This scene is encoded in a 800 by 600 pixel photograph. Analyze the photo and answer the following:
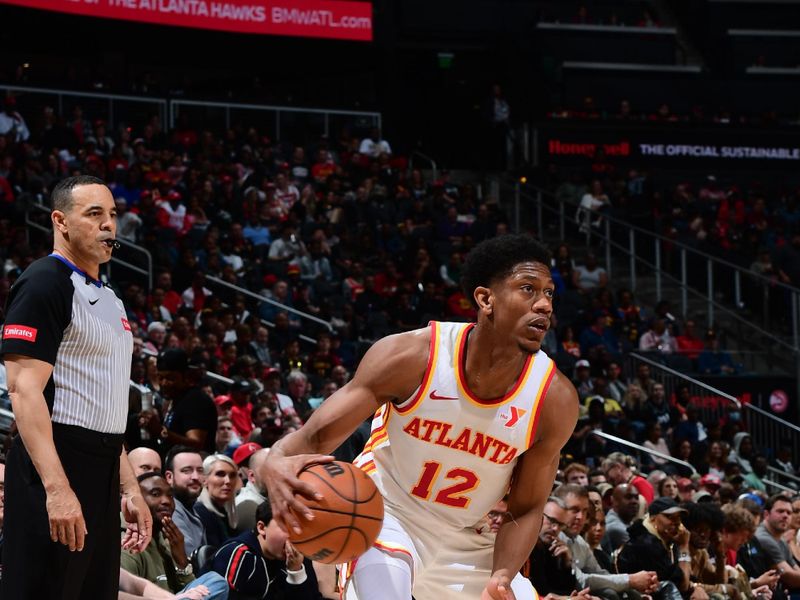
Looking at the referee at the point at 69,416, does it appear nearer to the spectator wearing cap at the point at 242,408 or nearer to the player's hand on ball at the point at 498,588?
the player's hand on ball at the point at 498,588

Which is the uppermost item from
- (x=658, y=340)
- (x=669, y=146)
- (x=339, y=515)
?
(x=669, y=146)

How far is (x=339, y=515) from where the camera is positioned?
425 centimetres

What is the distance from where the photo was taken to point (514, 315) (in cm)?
478

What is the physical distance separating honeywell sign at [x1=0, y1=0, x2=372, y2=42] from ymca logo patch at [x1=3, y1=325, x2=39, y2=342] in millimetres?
17027

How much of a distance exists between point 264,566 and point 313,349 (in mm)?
8520

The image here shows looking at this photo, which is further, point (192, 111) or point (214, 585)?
point (192, 111)

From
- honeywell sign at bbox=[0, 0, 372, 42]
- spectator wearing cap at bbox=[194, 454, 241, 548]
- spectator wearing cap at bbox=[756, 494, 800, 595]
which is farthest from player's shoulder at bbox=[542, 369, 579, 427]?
honeywell sign at bbox=[0, 0, 372, 42]

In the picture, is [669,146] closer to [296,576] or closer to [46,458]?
[296,576]

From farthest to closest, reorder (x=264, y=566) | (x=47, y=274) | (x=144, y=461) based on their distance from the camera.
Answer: (x=144, y=461) → (x=264, y=566) → (x=47, y=274)

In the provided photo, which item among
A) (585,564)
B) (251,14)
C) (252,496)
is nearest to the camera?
(252,496)

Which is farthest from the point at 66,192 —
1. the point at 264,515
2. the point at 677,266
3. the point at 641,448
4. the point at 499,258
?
the point at 677,266

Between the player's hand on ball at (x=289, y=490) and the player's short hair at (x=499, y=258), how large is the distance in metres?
1.05

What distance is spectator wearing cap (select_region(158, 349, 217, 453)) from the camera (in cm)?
877

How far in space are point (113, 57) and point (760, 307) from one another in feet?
44.3
